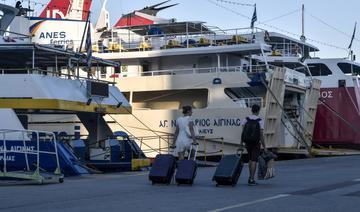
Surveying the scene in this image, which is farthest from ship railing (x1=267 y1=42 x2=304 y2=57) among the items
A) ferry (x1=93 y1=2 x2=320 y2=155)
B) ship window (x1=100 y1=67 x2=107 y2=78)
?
ship window (x1=100 y1=67 x2=107 y2=78)

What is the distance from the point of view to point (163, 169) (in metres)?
11.9

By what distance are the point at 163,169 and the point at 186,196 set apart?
6.70 ft

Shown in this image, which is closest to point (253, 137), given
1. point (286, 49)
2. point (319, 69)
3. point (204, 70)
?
point (204, 70)

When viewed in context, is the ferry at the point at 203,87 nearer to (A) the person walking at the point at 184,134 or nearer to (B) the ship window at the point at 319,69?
(B) the ship window at the point at 319,69

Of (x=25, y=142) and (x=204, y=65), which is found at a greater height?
(x=204, y=65)

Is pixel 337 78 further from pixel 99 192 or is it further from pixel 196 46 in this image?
pixel 99 192

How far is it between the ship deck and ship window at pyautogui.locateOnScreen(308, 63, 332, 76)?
1889 cm

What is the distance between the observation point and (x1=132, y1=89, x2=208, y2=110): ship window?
86.8ft

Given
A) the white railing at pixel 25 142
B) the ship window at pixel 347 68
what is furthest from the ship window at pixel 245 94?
the white railing at pixel 25 142

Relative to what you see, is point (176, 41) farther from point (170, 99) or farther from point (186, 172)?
point (186, 172)

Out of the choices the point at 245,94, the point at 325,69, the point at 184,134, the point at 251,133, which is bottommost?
the point at 184,134

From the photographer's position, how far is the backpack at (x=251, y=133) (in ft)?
37.2

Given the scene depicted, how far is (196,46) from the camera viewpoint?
2725cm

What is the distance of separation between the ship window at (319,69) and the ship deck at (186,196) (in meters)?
18.9
